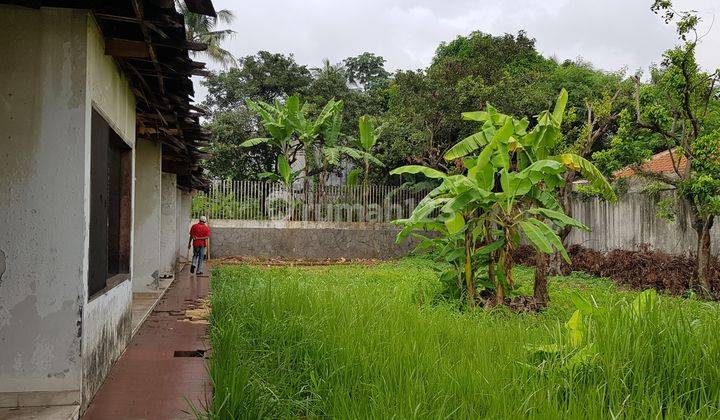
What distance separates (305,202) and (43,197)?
628 inches

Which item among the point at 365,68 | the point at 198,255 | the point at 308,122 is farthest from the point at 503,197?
the point at 365,68

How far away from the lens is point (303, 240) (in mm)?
19500

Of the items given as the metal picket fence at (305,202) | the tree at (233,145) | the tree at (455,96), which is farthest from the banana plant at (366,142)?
the tree at (233,145)

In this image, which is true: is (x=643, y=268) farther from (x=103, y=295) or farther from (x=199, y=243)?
(x=103, y=295)

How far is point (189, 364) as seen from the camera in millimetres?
5246

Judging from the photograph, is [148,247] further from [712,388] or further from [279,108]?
[279,108]

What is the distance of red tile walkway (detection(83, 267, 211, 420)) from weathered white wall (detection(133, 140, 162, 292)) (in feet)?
7.11

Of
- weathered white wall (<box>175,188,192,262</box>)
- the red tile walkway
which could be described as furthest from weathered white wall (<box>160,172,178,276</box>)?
the red tile walkway

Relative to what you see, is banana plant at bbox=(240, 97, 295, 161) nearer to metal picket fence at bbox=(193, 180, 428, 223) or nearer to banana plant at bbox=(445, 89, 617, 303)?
metal picket fence at bbox=(193, 180, 428, 223)

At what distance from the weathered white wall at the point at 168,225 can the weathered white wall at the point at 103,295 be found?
570cm

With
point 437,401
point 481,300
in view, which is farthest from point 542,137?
point 437,401

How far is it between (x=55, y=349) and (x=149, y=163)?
235 inches

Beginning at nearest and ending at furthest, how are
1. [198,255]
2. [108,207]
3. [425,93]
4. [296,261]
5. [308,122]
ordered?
[108,207]
[198,255]
[296,261]
[425,93]
[308,122]

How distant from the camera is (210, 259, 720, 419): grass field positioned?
132 inches
